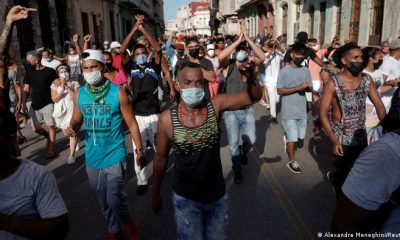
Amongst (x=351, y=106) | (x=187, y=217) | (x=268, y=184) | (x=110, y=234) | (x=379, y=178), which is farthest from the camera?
(x=268, y=184)

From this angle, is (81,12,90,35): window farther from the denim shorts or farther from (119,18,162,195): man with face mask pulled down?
the denim shorts

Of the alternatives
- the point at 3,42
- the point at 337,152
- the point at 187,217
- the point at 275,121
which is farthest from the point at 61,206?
the point at 275,121

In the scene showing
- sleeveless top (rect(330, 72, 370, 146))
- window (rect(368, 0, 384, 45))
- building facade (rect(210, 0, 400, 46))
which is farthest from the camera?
window (rect(368, 0, 384, 45))

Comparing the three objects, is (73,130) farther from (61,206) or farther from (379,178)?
(379,178)

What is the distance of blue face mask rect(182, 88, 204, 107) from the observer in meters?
2.62

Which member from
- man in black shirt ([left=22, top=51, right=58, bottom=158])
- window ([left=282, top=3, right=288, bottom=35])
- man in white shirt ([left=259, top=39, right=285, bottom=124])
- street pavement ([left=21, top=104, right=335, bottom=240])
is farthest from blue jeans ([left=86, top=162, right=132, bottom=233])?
window ([left=282, top=3, right=288, bottom=35])

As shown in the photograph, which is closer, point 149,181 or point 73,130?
point 73,130

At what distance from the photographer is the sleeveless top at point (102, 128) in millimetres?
3316

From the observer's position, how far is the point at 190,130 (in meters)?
2.57

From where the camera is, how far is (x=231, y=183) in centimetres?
502

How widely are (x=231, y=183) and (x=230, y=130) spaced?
0.75 meters

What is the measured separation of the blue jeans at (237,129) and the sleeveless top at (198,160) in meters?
2.37

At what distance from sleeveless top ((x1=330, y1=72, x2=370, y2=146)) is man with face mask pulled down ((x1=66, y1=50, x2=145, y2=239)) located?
7.07ft

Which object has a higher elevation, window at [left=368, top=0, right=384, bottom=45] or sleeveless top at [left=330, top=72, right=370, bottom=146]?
window at [left=368, top=0, right=384, bottom=45]
